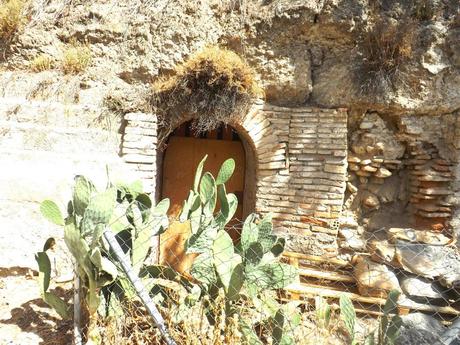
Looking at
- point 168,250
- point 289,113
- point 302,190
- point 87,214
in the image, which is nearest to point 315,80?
point 289,113

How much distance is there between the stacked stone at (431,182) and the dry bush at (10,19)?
5166 millimetres

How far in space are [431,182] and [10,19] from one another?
18.4ft

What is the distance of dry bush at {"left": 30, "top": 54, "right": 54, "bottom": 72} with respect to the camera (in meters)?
4.52

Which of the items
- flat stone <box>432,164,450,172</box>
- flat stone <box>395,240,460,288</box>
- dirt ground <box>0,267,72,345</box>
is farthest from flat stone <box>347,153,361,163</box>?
dirt ground <box>0,267,72,345</box>

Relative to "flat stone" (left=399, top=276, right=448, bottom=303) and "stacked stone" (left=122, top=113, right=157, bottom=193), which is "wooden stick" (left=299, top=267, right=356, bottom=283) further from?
"stacked stone" (left=122, top=113, right=157, bottom=193)

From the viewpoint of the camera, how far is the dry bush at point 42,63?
452 centimetres

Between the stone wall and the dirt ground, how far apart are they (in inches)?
99.6

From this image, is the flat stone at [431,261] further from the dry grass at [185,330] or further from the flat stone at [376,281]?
the dry grass at [185,330]

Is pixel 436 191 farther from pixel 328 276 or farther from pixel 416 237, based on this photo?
pixel 328 276

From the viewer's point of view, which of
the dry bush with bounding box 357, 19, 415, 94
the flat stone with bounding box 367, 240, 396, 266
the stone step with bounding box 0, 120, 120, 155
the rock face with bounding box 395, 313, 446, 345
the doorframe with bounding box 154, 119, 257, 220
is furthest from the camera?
the doorframe with bounding box 154, 119, 257, 220

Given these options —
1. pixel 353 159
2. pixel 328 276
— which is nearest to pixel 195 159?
pixel 353 159

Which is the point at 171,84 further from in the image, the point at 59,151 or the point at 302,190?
the point at 302,190

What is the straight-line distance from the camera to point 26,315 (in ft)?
9.00

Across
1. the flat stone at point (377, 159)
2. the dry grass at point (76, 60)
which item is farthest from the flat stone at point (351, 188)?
the dry grass at point (76, 60)
